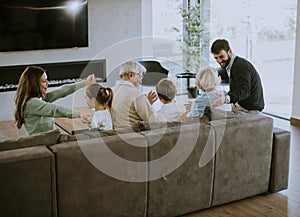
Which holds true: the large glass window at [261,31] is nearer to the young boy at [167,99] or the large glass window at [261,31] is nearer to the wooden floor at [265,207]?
the wooden floor at [265,207]

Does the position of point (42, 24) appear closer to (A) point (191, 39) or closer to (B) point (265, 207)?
(A) point (191, 39)

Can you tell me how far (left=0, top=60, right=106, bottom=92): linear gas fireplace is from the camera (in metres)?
6.95

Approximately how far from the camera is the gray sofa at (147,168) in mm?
3191

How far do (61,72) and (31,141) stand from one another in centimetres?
411

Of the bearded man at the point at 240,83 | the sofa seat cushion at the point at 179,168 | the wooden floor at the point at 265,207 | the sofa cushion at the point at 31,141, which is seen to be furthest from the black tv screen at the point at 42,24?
the wooden floor at the point at 265,207

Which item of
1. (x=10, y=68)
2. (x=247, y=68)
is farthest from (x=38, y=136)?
(x=10, y=68)

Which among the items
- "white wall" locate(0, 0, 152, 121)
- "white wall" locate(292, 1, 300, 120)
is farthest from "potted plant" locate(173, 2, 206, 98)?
"white wall" locate(292, 1, 300, 120)

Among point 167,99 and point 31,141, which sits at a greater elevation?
point 167,99

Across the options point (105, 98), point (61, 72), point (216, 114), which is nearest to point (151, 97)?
point (105, 98)

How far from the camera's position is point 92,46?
7.56m

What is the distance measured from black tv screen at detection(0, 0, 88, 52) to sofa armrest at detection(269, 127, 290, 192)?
4084 millimetres

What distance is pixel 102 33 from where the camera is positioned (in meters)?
7.58

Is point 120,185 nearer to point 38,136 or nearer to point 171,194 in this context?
point 171,194

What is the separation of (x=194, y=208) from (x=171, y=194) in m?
0.27
